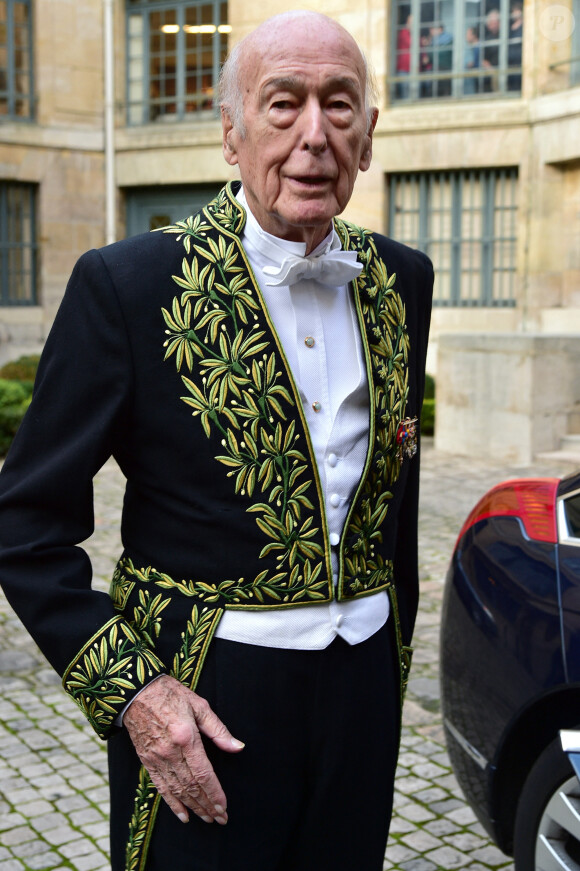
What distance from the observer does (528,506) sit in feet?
10.6

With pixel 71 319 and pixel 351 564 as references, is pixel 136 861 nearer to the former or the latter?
pixel 351 564

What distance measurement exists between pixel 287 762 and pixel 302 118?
1.07 meters

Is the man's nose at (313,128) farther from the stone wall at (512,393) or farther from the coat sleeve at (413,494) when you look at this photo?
the stone wall at (512,393)

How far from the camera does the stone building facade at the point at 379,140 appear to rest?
16.3m

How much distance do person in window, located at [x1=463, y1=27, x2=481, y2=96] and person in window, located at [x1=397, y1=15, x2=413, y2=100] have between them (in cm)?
98

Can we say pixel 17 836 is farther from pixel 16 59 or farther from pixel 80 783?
pixel 16 59

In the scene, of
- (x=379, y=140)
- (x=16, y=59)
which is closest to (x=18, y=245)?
(x=16, y=59)

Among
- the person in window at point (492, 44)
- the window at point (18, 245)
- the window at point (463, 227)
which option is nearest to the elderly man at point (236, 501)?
the window at point (463, 227)

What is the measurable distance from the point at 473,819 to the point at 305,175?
9.28ft

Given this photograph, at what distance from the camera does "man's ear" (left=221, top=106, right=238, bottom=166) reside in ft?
6.08

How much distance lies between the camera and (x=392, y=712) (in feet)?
6.51

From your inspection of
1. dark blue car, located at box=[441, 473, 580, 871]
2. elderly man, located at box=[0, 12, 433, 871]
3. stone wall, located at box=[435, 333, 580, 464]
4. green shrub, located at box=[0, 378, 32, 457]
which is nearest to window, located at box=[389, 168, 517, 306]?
stone wall, located at box=[435, 333, 580, 464]

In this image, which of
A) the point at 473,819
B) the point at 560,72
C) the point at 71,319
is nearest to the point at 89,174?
the point at 560,72

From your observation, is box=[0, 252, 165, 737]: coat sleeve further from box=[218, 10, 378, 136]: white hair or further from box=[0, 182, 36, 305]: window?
box=[0, 182, 36, 305]: window
